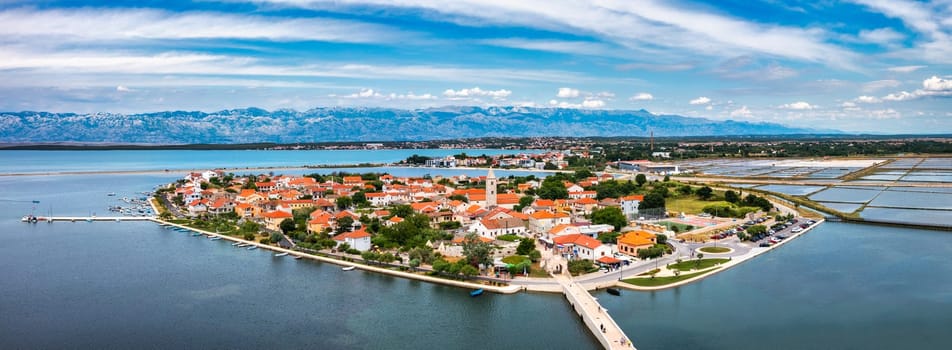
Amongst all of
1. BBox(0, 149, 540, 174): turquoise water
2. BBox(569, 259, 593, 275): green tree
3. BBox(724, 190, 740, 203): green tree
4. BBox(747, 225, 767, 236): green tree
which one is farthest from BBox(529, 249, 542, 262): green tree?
BBox(0, 149, 540, 174): turquoise water

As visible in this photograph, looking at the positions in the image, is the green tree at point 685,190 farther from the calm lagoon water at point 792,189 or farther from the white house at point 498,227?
the white house at point 498,227

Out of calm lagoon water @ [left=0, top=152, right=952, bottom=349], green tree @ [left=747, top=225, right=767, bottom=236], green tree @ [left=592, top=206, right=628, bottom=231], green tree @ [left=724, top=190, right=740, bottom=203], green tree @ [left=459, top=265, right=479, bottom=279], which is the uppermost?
green tree @ [left=724, top=190, right=740, bottom=203]

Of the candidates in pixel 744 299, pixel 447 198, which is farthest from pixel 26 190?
pixel 744 299

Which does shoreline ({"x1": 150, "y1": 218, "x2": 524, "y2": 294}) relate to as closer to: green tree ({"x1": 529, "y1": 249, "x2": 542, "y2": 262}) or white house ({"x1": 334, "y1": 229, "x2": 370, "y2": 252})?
white house ({"x1": 334, "y1": 229, "x2": 370, "y2": 252})

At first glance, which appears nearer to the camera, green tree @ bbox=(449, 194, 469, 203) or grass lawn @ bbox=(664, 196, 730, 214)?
grass lawn @ bbox=(664, 196, 730, 214)

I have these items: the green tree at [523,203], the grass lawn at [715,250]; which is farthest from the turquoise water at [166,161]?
the grass lawn at [715,250]

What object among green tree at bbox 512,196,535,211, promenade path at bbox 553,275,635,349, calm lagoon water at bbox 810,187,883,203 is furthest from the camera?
calm lagoon water at bbox 810,187,883,203

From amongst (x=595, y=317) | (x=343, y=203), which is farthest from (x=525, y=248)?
(x=343, y=203)

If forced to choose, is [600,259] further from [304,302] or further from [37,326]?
[37,326]
